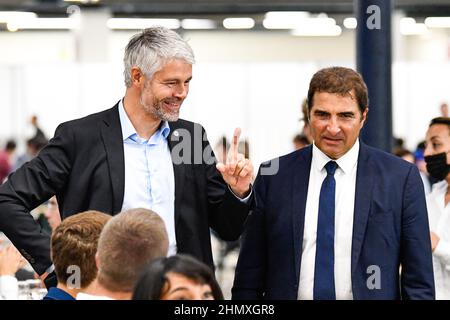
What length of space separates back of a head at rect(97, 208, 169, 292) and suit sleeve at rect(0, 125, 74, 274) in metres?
0.84

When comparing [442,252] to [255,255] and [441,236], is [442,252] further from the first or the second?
[255,255]

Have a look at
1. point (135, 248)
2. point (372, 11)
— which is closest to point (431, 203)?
point (372, 11)

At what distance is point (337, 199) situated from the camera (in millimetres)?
3461

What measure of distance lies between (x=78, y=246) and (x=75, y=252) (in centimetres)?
A: 2

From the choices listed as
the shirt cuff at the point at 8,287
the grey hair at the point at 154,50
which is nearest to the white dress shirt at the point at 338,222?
the grey hair at the point at 154,50

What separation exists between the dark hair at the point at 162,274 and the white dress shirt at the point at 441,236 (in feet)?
7.97

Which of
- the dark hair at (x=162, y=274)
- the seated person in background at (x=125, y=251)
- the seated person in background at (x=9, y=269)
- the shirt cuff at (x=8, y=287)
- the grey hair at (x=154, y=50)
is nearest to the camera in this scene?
the dark hair at (x=162, y=274)

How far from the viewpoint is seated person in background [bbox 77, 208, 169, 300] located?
2711 millimetres

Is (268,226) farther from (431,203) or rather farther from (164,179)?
(431,203)

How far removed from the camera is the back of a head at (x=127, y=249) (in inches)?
107

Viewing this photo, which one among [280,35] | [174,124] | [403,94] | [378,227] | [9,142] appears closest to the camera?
[378,227]

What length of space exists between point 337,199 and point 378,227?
158 mm

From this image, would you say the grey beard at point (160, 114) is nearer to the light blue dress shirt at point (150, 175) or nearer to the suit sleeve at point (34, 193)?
the light blue dress shirt at point (150, 175)

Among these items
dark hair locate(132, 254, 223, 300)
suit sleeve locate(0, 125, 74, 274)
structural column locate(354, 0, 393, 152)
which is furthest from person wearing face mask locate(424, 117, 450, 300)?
dark hair locate(132, 254, 223, 300)
